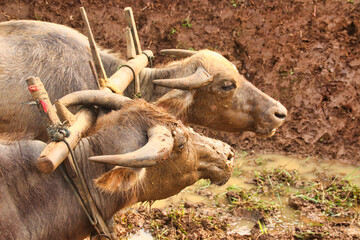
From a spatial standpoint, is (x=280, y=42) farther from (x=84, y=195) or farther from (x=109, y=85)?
(x=84, y=195)

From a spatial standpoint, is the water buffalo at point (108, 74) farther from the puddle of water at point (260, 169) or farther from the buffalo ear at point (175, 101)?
the puddle of water at point (260, 169)

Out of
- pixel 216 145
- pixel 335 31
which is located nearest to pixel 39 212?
pixel 216 145

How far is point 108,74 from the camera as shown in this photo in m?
4.61

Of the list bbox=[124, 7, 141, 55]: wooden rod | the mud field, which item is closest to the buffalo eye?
bbox=[124, 7, 141, 55]: wooden rod

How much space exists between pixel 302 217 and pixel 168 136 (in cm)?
319

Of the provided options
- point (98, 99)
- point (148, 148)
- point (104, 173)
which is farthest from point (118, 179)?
point (98, 99)

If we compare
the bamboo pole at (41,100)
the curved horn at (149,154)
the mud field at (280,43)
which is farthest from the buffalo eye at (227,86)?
the bamboo pole at (41,100)

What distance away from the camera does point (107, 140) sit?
2592 mm

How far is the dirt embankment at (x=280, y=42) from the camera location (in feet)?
22.5

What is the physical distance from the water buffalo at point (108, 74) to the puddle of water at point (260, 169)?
3.62 feet

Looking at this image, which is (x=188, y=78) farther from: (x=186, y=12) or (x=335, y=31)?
(x=335, y=31)

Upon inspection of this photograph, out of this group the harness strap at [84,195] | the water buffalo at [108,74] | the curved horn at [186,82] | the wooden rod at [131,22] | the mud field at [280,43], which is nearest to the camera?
the harness strap at [84,195]

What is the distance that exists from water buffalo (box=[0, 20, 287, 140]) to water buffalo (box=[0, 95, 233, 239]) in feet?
2.47

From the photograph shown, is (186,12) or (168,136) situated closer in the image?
(168,136)
